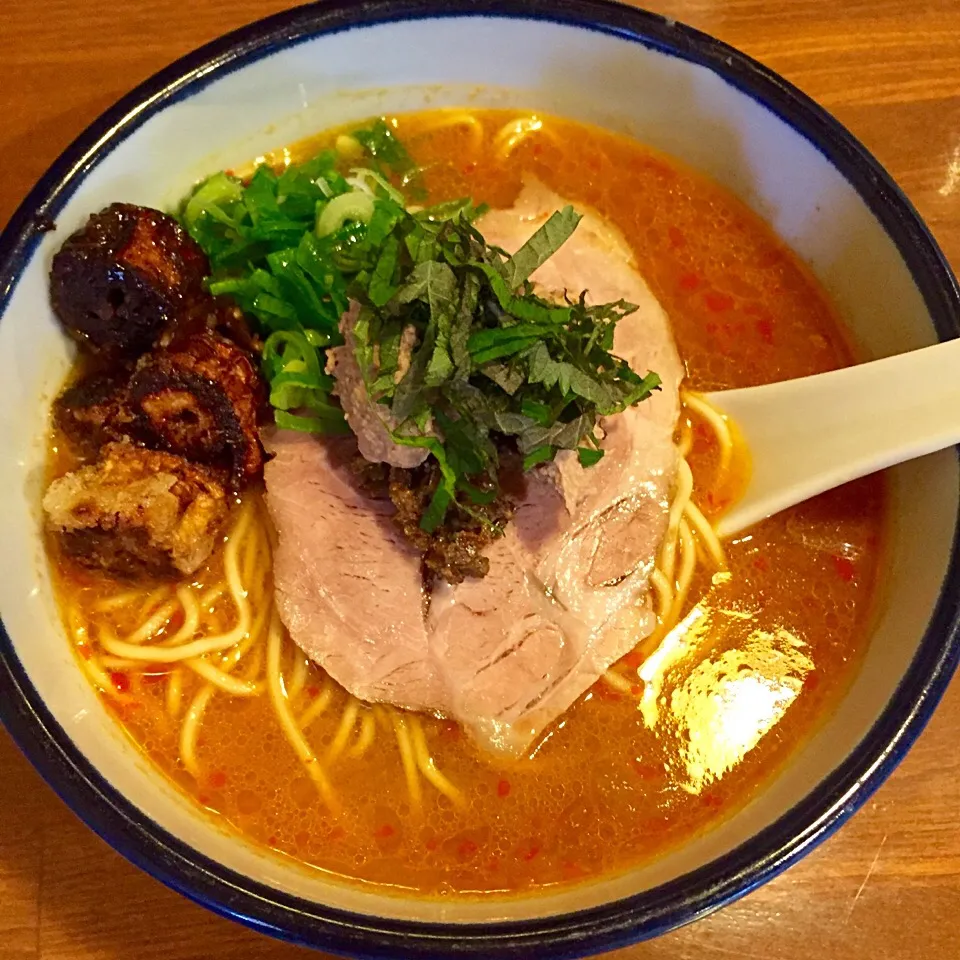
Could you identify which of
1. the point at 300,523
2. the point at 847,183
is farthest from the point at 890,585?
the point at 300,523

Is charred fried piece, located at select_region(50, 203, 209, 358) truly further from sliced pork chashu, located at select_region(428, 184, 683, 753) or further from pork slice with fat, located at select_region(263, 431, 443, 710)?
sliced pork chashu, located at select_region(428, 184, 683, 753)

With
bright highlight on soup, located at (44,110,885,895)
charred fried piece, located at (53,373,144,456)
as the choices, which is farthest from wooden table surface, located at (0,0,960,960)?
charred fried piece, located at (53,373,144,456)

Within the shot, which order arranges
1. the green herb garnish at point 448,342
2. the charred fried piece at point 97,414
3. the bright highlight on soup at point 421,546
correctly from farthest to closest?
the charred fried piece at point 97,414
the bright highlight on soup at point 421,546
the green herb garnish at point 448,342

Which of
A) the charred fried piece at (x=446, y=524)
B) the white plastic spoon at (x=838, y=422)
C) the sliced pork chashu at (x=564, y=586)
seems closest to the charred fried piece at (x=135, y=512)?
the charred fried piece at (x=446, y=524)

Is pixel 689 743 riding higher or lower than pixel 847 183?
lower

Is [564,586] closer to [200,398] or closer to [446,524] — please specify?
[446,524]

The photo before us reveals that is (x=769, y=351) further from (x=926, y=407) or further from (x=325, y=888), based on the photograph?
(x=325, y=888)

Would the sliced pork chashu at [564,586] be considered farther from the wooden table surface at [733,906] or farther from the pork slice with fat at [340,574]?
the wooden table surface at [733,906]
